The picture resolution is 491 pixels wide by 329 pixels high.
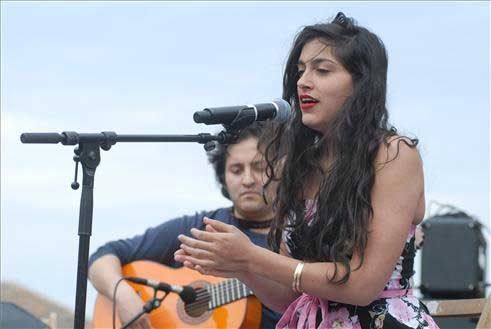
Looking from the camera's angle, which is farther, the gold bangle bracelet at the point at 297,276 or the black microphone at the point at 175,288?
the black microphone at the point at 175,288

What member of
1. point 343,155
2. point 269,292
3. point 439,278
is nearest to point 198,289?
point 269,292

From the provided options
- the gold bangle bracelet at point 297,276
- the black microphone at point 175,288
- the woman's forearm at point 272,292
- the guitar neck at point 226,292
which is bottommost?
the guitar neck at point 226,292

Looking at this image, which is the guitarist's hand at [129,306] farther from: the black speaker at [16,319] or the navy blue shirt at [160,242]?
the black speaker at [16,319]

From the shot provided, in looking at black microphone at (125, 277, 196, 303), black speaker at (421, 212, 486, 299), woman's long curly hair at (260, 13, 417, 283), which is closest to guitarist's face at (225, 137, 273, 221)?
black microphone at (125, 277, 196, 303)

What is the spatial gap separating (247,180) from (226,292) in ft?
1.76

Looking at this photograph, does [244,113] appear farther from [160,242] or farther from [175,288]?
[160,242]

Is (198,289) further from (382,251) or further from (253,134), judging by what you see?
(382,251)

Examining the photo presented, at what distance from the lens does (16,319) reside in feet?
13.7

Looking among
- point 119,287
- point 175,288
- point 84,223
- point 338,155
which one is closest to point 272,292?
point 338,155

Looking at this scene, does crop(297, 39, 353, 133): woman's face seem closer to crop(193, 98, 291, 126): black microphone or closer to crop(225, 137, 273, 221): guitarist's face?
crop(193, 98, 291, 126): black microphone

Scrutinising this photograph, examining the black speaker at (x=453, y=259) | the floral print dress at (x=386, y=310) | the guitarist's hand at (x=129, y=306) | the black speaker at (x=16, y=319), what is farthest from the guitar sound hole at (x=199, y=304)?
the black speaker at (x=453, y=259)

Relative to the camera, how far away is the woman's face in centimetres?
279

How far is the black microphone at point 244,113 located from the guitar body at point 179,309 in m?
1.70

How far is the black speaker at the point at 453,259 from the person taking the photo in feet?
21.6
